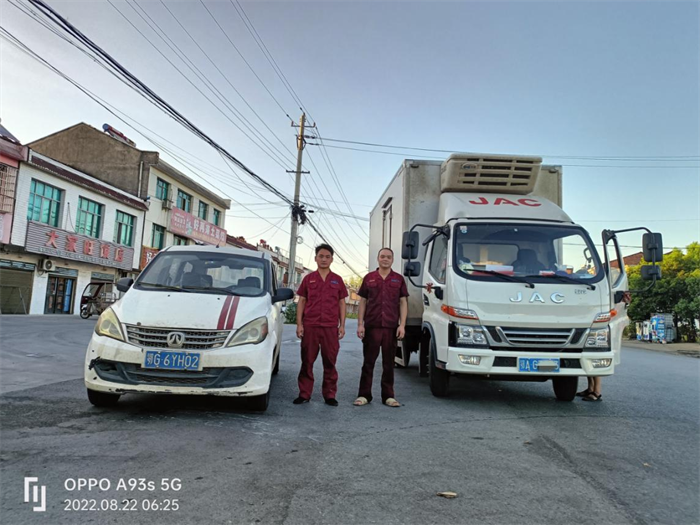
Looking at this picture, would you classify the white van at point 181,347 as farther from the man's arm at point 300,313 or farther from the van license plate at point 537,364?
the van license plate at point 537,364

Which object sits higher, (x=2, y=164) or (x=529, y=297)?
(x=2, y=164)

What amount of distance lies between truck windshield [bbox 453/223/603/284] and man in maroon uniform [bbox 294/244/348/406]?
1.46 metres

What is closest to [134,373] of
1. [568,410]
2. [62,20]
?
[568,410]

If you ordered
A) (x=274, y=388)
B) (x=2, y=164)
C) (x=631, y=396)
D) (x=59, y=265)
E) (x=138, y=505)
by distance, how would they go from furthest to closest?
(x=59, y=265)
(x=2, y=164)
(x=631, y=396)
(x=274, y=388)
(x=138, y=505)

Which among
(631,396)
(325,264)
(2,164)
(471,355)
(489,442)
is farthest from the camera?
(2,164)

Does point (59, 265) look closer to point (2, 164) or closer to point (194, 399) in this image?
point (2, 164)

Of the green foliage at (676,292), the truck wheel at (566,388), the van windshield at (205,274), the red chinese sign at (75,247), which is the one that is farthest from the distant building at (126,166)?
the green foliage at (676,292)

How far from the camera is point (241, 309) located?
15.9ft

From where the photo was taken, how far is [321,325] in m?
5.47

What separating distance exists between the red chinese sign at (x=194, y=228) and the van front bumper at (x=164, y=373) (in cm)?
3103

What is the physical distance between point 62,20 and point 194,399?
20.7ft

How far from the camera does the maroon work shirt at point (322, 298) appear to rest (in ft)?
18.0

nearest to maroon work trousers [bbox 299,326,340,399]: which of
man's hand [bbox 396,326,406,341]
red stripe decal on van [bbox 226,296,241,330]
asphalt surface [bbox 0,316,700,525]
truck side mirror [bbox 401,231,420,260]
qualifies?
asphalt surface [bbox 0,316,700,525]

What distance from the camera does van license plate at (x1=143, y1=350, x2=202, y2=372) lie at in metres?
4.35
